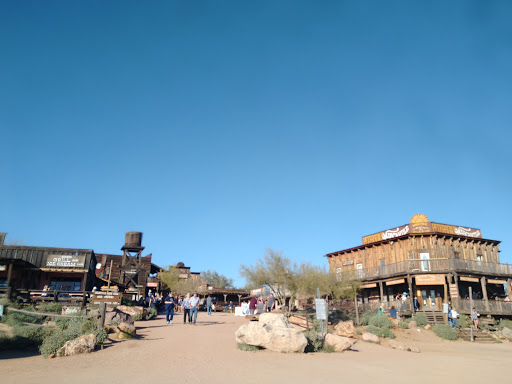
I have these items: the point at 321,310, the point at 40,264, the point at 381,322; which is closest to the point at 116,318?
the point at 321,310

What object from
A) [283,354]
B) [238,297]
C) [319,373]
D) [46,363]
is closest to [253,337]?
[283,354]

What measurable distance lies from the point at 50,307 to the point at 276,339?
42.1 ft

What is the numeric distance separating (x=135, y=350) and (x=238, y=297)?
36751 mm

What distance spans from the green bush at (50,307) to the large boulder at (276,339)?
452 inches

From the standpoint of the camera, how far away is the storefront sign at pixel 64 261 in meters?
27.2

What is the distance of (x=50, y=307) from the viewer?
19688mm

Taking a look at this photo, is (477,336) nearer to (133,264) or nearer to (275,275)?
(275,275)

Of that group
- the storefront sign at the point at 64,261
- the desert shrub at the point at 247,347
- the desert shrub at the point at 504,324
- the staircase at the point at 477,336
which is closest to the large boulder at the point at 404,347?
the desert shrub at the point at 247,347

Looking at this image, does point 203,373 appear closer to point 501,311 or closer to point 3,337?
point 3,337

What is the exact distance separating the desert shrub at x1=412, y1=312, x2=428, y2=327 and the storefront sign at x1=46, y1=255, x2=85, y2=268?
23.3 m

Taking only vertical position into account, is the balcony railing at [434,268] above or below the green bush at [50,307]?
above

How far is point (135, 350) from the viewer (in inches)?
474

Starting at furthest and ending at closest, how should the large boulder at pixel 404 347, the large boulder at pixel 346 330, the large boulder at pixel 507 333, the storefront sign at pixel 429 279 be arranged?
the storefront sign at pixel 429 279 < the large boulder at pixel 507 333 < the large boulder at pixel 346 330 < the large boulder at pixel 404 347

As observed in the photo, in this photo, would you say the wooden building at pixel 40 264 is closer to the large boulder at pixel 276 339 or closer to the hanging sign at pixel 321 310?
the large boulder at pixel 276 339
